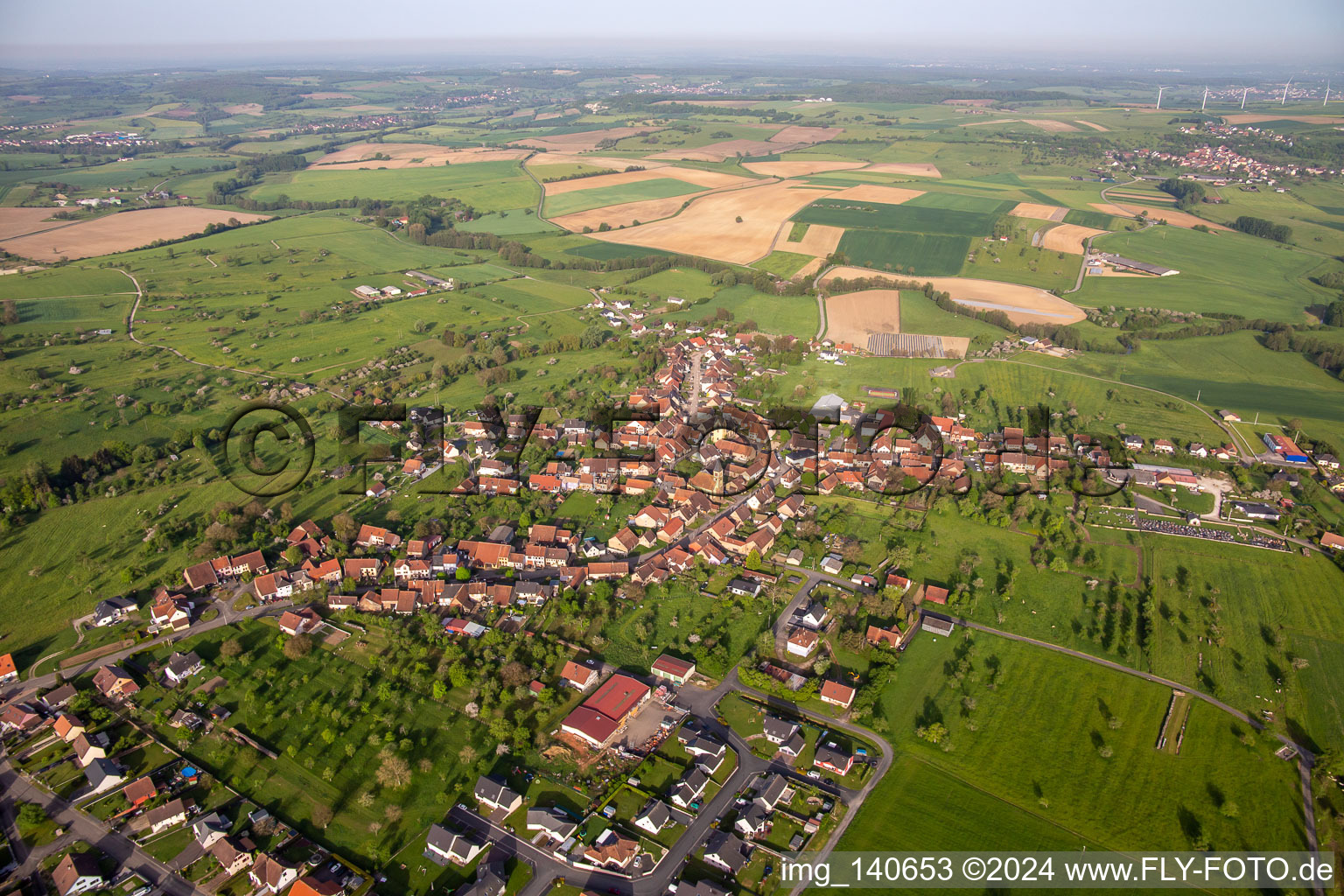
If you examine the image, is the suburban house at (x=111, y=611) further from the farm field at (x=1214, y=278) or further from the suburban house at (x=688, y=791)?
the farm field at (x=1214, y=278)

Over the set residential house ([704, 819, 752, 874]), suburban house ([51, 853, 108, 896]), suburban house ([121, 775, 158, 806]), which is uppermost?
suburban house ([121, 775, 158, 806])

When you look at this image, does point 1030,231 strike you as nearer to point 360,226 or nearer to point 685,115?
point 360,226

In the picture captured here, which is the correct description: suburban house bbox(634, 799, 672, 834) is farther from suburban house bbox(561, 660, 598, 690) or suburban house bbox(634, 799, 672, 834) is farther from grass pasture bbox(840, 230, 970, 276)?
grass pasture bbox(840, 230, 970, 276)

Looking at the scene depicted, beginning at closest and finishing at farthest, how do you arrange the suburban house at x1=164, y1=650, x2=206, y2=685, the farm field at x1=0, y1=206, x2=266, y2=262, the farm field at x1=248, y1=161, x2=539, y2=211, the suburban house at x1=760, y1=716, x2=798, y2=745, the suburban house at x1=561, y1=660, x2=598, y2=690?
the suburban house at x1=760, y1=716, x2=798, y2=745 → the suburban house at x1=164, y1=650, x2=206, y2=685 → the suburban house at x1=561, y1=660, x2=598, y2=690 → the farm field at x1=0, y1=206, x2=266, y2=262 → the farm field at x1=248, y1=161, x2=539, y2=211

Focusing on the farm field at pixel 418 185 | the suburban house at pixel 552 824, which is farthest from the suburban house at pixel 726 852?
the farm field at pixel 418 185

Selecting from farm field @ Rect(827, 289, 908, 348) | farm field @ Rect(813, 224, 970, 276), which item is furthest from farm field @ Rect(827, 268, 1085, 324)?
farm field @ Rect(827, 289, 908, 348)

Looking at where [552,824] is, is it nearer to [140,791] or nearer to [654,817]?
[654,817]
